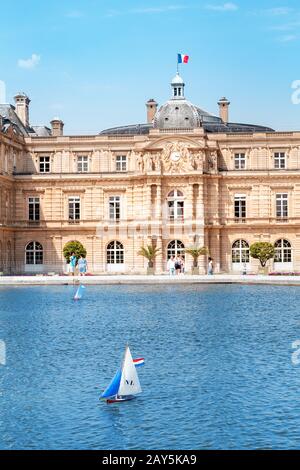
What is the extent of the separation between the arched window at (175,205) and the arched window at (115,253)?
552 cm

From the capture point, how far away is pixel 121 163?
68.9 metres

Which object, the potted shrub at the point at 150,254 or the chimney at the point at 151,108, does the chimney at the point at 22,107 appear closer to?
the chimney at the point at 151,108

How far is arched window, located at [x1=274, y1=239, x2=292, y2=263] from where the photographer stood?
66438 mm

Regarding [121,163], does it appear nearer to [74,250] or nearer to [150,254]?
[74,250]

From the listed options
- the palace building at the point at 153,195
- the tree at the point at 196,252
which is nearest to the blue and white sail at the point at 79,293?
the tree at the point at 196,252

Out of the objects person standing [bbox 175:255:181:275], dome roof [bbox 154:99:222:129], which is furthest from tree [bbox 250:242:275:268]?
dome roof [bbox 154:99:222:129]

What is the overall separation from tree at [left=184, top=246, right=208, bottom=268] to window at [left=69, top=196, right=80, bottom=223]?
35.1 ft

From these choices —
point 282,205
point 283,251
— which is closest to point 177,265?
point 283,251

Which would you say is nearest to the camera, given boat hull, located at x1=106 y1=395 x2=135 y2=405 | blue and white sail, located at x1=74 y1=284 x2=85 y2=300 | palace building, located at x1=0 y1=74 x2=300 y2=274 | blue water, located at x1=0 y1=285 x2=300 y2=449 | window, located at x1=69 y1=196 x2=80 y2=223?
blue water, located at x1=0 y1=285 x2=300 y2=449

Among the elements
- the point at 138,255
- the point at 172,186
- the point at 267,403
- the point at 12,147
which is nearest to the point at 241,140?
the point at 172,186

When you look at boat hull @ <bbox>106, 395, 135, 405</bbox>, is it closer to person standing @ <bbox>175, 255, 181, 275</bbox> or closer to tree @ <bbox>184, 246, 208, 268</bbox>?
person standing @ <bbox>175, 255, 181, 275</bbox>

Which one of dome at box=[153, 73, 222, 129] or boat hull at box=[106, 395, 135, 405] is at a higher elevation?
dome at box=[153, 73, 222, 129]

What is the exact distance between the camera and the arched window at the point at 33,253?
6769cm
